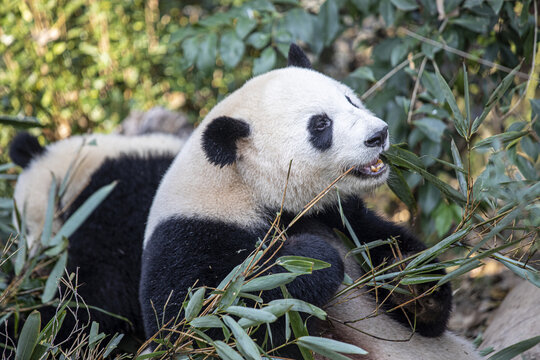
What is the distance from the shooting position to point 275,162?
222cm

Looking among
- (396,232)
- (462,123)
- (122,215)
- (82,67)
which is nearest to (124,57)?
(82,67)

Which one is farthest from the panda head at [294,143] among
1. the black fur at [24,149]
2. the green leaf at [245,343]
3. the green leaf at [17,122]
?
the black fur at [24,149]

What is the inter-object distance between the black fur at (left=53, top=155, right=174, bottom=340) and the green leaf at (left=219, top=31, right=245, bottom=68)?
2.36ft

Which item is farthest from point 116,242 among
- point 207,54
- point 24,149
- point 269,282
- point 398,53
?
point 398,53

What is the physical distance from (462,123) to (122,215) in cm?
209

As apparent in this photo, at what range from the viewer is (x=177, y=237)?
6.89 ft

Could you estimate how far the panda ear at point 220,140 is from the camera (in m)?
2.13

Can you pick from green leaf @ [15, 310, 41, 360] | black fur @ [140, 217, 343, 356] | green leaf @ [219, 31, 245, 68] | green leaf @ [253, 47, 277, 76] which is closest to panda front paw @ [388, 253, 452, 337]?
black fur @ [140, 217, 343, 356]

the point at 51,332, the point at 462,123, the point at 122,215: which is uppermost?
the point at 462,123

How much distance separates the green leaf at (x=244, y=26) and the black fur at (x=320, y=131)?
4.05ft

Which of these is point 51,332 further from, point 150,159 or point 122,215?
point 150,159

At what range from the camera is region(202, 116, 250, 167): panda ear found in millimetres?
2131

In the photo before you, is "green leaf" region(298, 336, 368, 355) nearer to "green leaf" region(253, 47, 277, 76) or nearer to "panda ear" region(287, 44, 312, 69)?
"panda ear" region(287, 44, 312, 69)

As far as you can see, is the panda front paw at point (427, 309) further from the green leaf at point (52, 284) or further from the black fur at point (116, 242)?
the black fur at point (116, 242)
